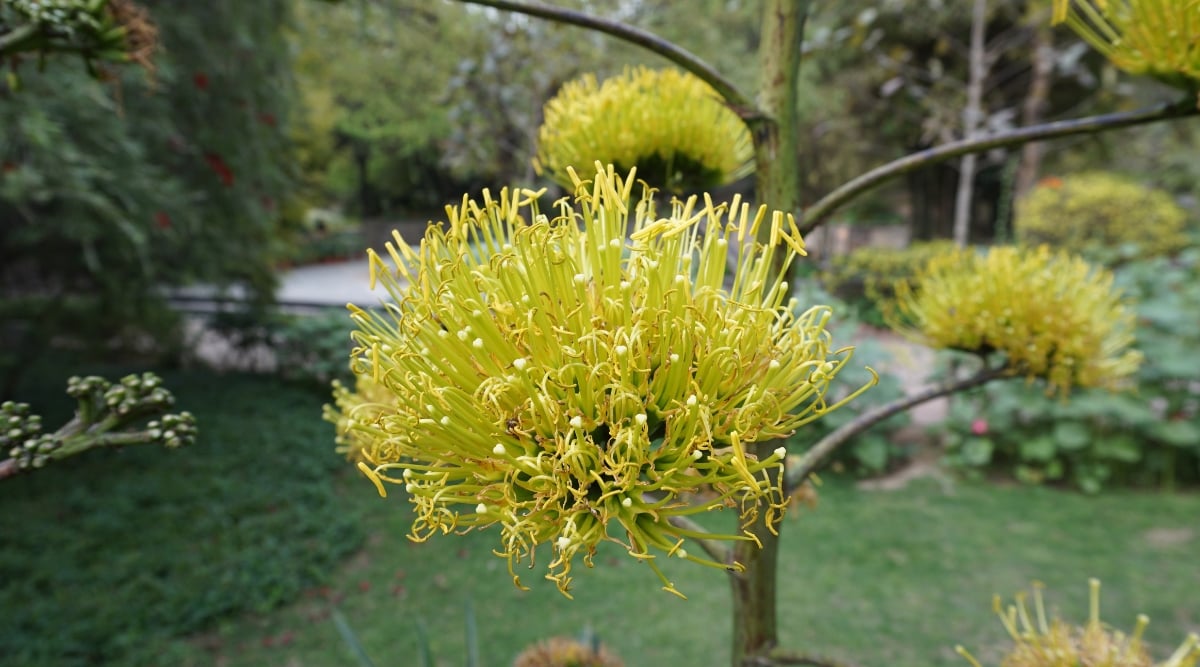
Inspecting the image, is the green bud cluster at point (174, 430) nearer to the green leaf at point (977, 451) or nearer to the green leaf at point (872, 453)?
the green leaf at point (872, 453)

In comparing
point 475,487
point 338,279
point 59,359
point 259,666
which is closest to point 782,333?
point 475,487

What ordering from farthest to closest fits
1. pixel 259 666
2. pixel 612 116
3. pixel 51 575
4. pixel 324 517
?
pixel 324 517 → pixel 51 575 → pixel 259 666 → pixel 612 116

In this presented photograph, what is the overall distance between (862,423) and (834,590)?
353 cm

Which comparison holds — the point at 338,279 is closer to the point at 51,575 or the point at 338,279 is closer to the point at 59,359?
the point at 59,359

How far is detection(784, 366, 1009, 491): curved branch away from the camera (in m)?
1.25

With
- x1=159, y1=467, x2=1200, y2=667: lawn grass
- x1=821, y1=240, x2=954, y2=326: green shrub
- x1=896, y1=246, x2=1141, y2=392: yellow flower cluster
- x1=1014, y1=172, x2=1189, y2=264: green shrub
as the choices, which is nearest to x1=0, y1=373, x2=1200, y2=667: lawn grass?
x1=159, y1=467, x2=1200, y2=667: lawn grass

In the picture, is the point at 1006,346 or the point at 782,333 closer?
the point at 782,333

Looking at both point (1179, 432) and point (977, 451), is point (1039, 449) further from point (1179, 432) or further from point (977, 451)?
point (1179, 432)

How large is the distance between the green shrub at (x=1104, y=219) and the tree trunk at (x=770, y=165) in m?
9.71

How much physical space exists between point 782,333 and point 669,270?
165mm

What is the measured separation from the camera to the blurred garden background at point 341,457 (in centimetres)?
404

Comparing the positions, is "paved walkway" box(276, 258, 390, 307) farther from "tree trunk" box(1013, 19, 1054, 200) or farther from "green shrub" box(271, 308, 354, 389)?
"tree trunk" box(1013, 19, 1054, 200)

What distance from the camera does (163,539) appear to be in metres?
4.94

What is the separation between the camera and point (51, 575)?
14.6ft
